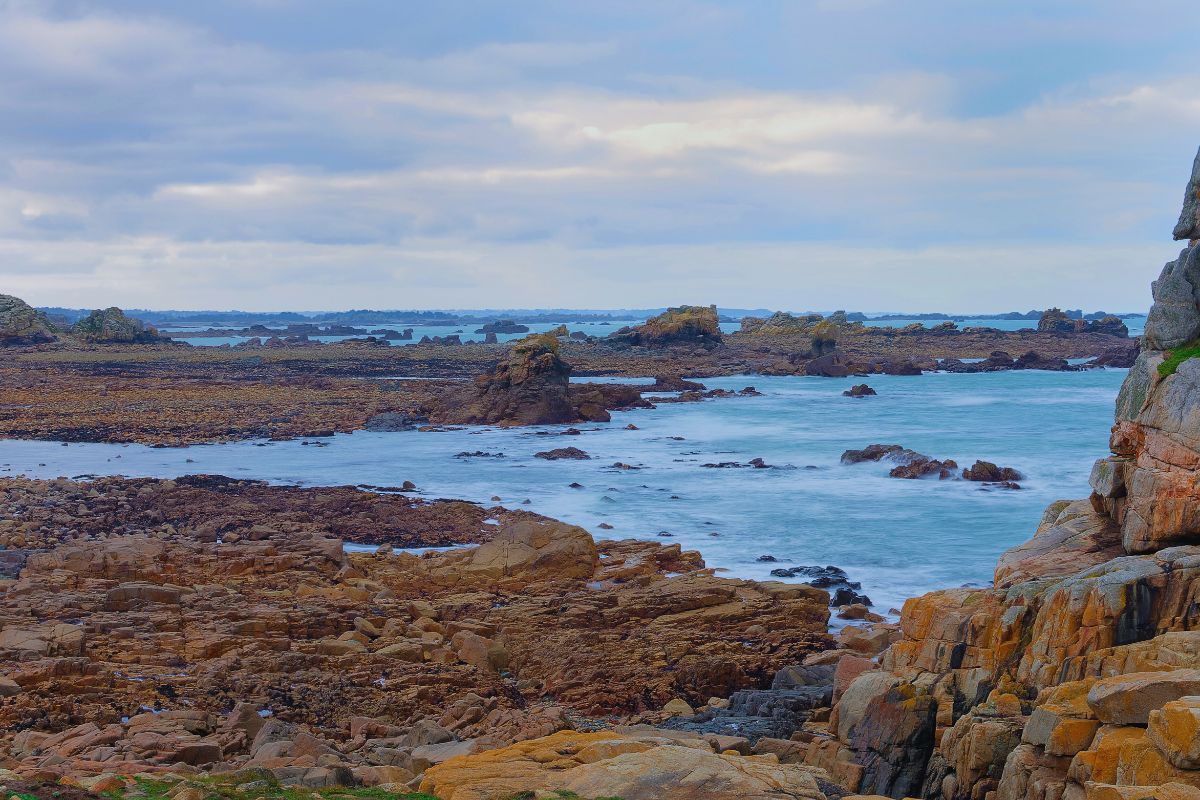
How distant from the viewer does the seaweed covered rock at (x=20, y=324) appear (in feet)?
322

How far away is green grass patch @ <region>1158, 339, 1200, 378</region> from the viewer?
44.7 feet

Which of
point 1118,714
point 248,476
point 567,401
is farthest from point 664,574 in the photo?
point 567,401

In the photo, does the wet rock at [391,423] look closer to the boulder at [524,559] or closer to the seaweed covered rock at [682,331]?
the boulder at [524,559]

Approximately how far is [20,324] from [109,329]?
1229 centimetres

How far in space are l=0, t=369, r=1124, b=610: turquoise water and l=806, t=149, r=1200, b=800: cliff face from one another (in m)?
8.13

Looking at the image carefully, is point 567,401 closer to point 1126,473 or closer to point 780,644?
point 780,644

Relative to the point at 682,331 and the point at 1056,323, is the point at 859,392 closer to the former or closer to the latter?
the point at 682,331

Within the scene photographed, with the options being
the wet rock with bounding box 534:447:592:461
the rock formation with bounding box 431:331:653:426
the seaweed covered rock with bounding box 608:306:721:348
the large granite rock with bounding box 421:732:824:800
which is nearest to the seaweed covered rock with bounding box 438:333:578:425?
the rock formation with bounding box 431:331:653:426

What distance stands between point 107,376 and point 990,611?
220 feet

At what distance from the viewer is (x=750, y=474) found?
124ft

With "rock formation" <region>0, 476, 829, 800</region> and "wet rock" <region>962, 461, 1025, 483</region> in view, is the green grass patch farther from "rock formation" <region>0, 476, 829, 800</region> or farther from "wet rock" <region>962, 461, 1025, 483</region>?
"wet rock" <region>962, 461, 1025, 483</region>

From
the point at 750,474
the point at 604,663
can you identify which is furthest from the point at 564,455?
the point at 604,663

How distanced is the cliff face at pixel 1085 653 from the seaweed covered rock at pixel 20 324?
338ft

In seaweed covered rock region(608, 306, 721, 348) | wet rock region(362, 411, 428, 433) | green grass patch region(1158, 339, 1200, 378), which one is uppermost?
seaweed covered rock region(608, 306, 721, 348)
